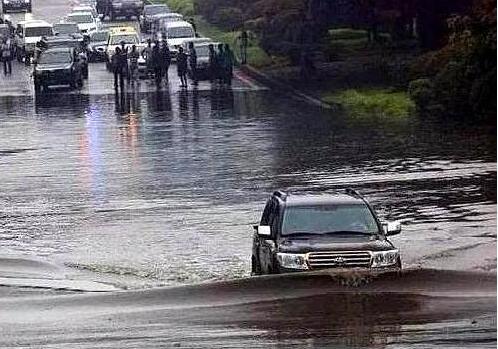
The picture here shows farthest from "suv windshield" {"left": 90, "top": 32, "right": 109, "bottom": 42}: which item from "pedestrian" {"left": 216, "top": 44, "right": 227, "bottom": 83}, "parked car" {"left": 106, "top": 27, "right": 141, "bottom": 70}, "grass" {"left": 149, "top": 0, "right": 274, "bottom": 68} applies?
"pedestrian" {"left": 216, "top": 44, "right": 227, "bottom": 83}

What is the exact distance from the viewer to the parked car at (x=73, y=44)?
59.8m

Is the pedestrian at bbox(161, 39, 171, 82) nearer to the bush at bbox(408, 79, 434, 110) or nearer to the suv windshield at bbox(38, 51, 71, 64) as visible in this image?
the suv windshield at bbox(38, 51, 71, 64)

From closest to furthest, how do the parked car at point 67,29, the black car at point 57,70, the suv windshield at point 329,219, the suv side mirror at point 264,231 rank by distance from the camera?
the suv side mirror at point 264,231
the suv windshield at point 329,219
the black car at point 57,70
the parked car at point 67,29

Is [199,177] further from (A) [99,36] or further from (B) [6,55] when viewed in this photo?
(A) [99,36]

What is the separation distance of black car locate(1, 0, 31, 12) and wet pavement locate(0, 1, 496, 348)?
45382 millimetres

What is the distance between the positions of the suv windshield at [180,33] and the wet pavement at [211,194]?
19.7 meters

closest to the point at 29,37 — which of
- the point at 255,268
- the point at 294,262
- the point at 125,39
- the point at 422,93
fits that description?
the point at 125,39

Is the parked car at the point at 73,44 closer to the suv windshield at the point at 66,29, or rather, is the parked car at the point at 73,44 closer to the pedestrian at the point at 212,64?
the suv windshield at the point at 66,29

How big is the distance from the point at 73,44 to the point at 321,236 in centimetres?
4849

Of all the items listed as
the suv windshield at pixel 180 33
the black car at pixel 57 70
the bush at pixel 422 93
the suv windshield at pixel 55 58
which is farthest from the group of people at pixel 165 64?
the bush at pixel 422 93

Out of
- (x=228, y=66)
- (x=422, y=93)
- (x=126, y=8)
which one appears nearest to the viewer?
(x=422, y=93)

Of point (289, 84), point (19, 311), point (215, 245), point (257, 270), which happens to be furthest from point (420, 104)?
point (19, 311)

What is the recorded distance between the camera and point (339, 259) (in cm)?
1692

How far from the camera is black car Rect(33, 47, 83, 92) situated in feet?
179
